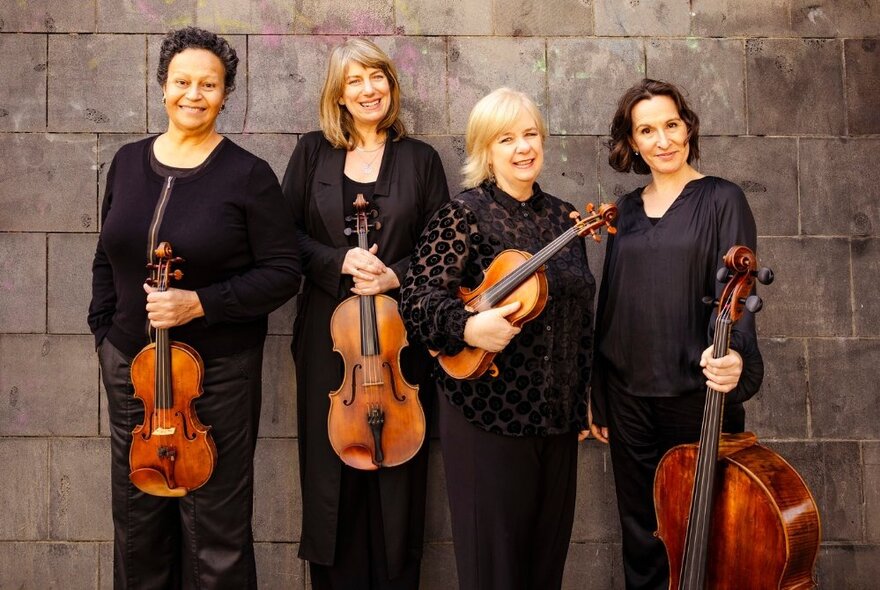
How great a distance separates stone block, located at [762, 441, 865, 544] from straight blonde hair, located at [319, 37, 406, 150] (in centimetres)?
192

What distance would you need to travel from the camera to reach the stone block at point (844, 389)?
315cm

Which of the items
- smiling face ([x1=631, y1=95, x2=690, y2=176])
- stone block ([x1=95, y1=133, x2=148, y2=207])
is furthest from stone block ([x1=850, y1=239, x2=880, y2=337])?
stone block ([x1=95, y1=133, x2=148, y2=207])

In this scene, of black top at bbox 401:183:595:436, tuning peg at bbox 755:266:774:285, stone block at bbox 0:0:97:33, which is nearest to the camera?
tuning peg at bbox 755:266:774:285

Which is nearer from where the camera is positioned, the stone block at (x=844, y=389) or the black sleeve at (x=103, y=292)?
the black sleeve at (x=103, y=292)

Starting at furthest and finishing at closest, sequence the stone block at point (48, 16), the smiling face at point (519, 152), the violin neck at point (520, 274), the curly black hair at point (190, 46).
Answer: the stone block at point (48, 16) → the curly black hair at point (190, 46) → the smiling face at point (519, 152) → the violin neck at point (520, 274)

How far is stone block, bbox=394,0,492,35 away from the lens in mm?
3125

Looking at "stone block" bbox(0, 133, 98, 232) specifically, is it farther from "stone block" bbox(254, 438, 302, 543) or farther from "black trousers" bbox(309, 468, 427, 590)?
"black trousers" bbox(309, 468, 427, 590)

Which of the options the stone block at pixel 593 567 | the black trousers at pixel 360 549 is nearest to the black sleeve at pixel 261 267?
the black trousers at pixel 360 549

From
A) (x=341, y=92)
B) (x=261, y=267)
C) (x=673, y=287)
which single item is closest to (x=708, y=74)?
(x=673, y=287)

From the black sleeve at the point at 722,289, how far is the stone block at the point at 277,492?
1702 mm

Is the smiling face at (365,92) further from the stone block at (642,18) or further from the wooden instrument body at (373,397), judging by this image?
the stone block at (642,18)

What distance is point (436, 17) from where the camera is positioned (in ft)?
10.3

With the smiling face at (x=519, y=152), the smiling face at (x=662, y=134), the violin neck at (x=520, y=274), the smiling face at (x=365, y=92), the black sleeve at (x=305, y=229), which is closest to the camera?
the violin neck at (x=520, y=274)

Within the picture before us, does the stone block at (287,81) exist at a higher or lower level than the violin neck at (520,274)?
higher
